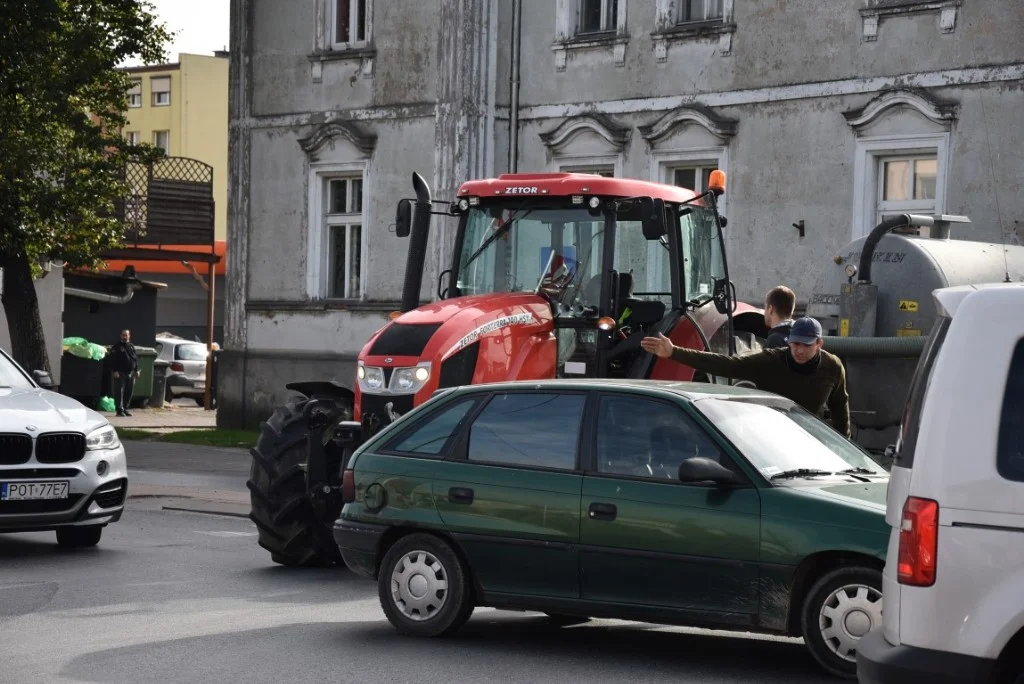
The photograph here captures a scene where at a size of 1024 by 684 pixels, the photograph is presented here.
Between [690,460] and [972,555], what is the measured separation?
2.76 meters

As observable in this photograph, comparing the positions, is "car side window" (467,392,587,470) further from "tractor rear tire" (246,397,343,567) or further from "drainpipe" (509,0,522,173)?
"drainpipe" (509,0,522,173)

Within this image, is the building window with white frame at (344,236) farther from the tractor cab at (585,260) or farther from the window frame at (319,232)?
the tractor cab at (585,260)

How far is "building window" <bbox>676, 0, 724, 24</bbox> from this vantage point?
879 inches

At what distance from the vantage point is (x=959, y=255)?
549 inches

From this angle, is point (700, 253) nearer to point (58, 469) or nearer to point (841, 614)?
point (58, 469)

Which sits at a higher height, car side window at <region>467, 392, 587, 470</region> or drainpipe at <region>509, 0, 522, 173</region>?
drainpipe at <region>509, 0, 522, 173</region>

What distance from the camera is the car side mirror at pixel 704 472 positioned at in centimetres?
798

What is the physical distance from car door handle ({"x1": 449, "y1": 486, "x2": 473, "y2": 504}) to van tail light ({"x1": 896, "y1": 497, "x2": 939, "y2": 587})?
359 centimetres

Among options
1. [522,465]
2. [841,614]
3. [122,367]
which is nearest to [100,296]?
[122,367]

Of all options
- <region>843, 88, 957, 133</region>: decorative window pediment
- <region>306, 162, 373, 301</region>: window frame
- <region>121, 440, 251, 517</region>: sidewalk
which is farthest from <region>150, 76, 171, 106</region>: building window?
<region>843, 88, 957, 133</region>: decorative window pediment

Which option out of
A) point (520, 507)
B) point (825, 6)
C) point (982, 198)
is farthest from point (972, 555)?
point (825, 6)

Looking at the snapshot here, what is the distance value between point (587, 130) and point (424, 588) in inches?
600

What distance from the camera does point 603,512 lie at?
8.35m

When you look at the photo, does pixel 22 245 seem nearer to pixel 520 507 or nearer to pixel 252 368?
pixel 252 368
